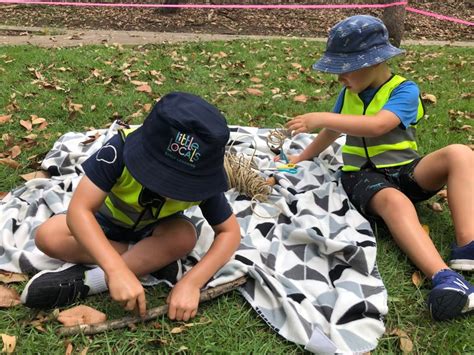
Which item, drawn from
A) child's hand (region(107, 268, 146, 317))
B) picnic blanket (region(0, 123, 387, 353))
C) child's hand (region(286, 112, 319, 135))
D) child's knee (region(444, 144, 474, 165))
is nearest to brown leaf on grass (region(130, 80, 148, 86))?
picnic blanket (region(0, 123, 387, 353))

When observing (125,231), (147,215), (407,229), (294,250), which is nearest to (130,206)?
(147,215)

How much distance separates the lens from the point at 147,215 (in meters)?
2.00

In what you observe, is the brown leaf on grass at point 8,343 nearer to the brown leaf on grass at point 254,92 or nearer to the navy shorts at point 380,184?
the navy shorts at point 380,184

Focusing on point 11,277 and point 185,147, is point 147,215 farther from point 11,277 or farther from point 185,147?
point 11,277

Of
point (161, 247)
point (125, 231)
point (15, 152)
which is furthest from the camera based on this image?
point (15, 152)

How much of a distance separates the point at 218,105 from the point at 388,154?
1995 mm

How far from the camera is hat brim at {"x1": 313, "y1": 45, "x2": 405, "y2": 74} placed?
244cm

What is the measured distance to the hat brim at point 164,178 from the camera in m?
1.59

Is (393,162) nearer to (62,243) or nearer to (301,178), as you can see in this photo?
(301,178)

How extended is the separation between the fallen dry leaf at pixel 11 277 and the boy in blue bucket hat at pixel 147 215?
151mm

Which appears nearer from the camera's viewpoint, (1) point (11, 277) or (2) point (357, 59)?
(1) point (11, 277)

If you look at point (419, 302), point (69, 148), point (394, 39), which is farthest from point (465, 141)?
point (394, 39)

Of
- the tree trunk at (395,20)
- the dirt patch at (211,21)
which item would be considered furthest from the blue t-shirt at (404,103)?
the dirt patch at (211,21)

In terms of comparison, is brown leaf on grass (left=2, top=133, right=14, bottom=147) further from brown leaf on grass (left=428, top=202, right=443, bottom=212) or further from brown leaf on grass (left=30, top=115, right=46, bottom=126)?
brown leaf on grass (left=428, top=202, right=443, bottom=212)
